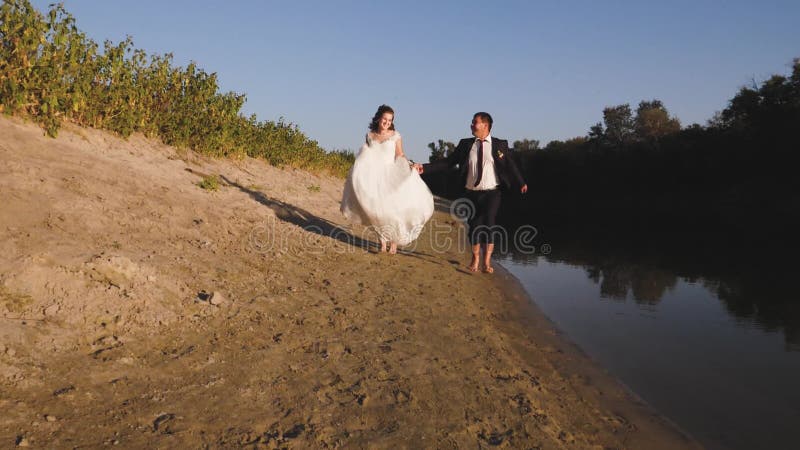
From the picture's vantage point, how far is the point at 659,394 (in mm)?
3590

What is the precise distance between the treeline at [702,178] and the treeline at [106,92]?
12.9 m

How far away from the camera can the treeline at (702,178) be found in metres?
24.0

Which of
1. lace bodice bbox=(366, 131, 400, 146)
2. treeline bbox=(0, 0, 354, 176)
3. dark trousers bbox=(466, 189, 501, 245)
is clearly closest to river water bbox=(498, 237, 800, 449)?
dark trousers bbox=(466, 189, 501, 245)

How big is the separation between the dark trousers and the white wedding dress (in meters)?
0.78

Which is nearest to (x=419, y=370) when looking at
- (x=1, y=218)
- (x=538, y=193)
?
(x=1, y=218)

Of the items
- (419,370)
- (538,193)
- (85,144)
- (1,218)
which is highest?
(538,193)

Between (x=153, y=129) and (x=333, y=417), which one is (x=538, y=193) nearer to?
(x=153, y=129)

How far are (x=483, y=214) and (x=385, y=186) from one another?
146cm

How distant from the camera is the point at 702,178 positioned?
108 feet

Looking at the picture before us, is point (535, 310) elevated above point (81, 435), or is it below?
above

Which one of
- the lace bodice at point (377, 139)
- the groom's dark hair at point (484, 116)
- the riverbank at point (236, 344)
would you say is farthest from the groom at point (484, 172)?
the riverbank at point (236, 344)

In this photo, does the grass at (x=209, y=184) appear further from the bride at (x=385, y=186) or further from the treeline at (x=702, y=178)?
the treeline at (x=702, y=178)

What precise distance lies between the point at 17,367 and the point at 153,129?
8011mm

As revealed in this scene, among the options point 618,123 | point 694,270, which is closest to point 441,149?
point 618,123
